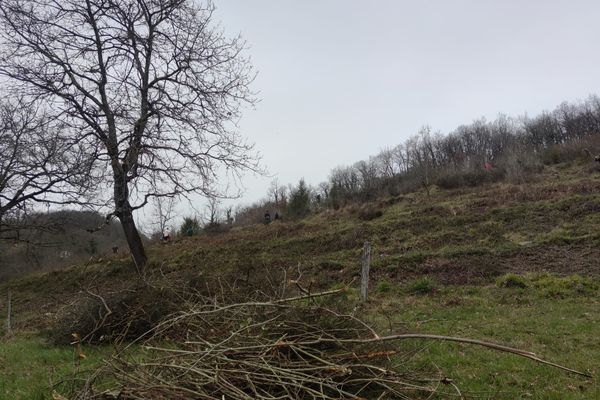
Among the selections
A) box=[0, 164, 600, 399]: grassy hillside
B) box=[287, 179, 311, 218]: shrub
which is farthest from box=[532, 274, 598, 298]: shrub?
box=[287, 179, 311, 218]: shrub

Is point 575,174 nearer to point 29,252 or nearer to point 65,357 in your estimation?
point 65,357

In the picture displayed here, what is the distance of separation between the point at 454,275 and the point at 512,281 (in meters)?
1.88

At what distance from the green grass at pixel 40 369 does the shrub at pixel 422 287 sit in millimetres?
7517

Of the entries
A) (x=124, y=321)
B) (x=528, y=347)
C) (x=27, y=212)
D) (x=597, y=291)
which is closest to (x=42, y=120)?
(x=27, y=212)

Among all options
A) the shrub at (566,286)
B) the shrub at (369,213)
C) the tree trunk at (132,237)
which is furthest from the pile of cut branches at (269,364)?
the shrub at (369,213)

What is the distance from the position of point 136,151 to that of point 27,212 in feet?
30.7

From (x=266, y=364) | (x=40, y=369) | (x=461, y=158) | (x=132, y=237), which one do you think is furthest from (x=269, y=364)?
(x=461, y=158)

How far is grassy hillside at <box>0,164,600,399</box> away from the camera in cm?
543

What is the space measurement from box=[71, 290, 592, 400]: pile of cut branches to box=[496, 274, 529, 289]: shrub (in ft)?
23.7

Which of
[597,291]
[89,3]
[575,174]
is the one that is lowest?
[597,291]

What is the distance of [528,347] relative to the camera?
19.8 ft

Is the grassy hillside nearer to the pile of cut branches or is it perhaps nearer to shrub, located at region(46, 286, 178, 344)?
shrub, located at region(46, 286, 178, 344)

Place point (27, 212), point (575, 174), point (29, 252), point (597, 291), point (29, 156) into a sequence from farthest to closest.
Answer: point (575, 174), point (29, 252), point (27, 212), point (29, 156), point (597, 291)

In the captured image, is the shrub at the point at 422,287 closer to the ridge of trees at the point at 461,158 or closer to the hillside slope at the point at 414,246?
the hillside slope at the point at 414,246
